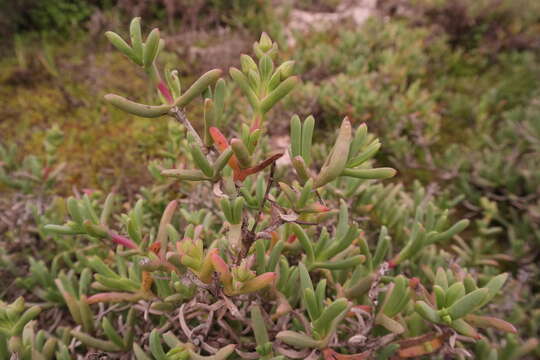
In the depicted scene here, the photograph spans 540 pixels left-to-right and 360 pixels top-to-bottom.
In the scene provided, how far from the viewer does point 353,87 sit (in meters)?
2.66

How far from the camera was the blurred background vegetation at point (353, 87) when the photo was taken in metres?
2.31

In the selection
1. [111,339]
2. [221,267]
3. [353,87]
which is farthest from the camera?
[353,87]

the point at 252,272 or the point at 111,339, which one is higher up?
the point at 252,272

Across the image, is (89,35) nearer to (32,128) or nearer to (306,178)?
(32,128)

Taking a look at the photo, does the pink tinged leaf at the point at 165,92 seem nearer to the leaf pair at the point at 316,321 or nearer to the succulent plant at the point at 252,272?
the succulent plant at the point at 252,272

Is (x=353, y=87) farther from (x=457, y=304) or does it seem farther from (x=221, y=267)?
(x=221, y=267)

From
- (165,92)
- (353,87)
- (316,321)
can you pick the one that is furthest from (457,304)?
(353,87)

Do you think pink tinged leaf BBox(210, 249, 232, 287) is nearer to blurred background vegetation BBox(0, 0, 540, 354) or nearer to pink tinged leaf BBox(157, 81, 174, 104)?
pink tinged leaf BBox(157, 81, 174, 104)

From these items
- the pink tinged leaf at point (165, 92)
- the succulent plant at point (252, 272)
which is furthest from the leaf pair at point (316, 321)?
the pink tinged leaf at point (165, 92)

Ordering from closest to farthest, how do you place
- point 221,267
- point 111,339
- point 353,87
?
point 221,267 → point 111,339 → point 353,87

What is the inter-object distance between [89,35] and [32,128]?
1.47m

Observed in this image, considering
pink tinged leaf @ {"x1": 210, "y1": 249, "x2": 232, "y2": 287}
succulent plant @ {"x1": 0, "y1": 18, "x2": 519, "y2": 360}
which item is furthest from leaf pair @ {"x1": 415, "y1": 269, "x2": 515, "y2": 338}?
pink tinged leaf @ {"x1": 210, "y1": 249, "x2": 232, "y2": 287}

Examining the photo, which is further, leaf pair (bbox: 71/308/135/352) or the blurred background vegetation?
the blurred background vegetation

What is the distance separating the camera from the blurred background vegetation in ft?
7.57
